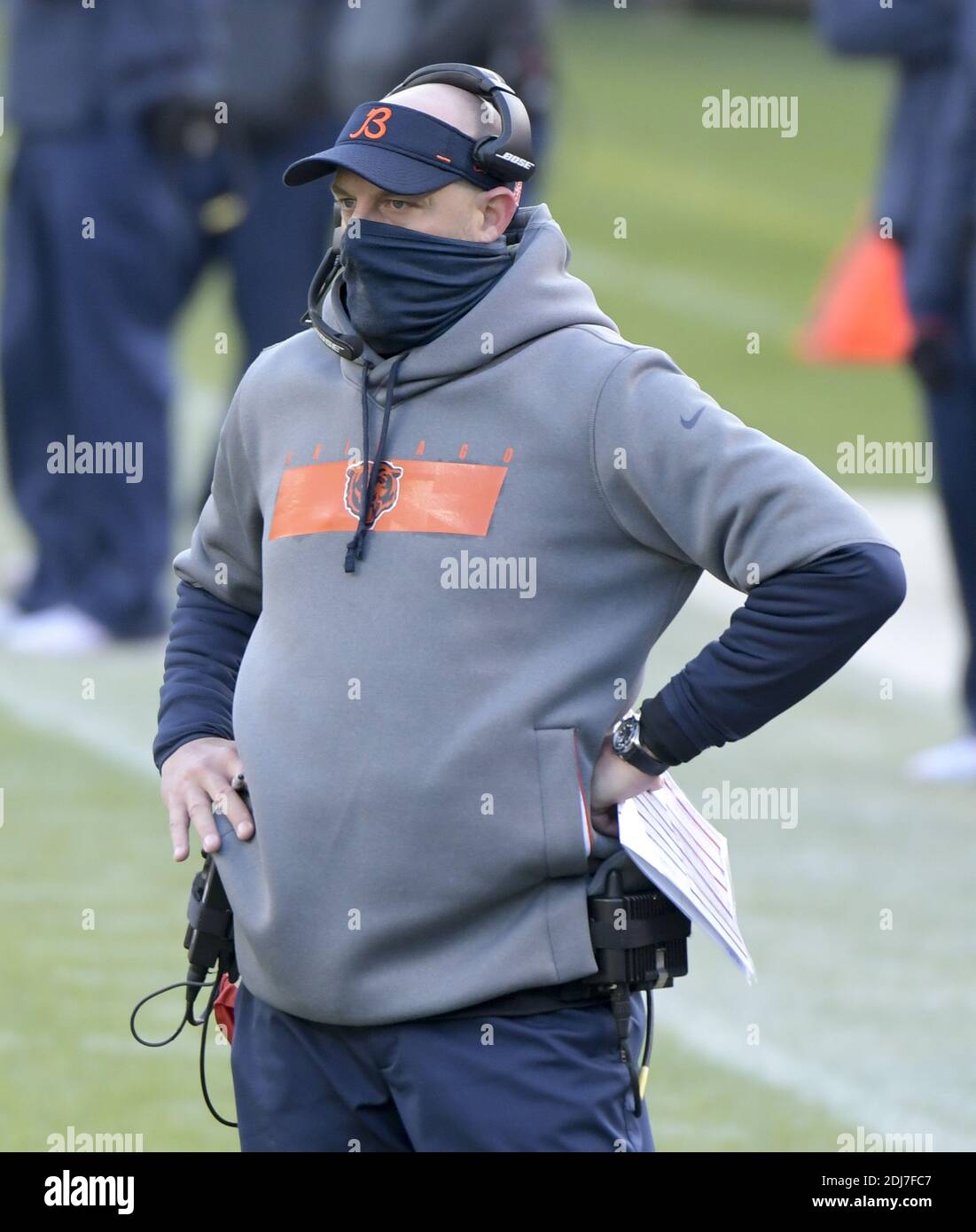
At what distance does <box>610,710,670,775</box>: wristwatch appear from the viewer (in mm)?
2852

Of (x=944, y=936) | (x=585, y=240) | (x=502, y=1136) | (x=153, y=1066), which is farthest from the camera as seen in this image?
(x=585, y=240)

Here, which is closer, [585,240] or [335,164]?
→ [335,164]

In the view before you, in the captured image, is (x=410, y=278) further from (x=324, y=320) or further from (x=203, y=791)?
(x=203, y=791)

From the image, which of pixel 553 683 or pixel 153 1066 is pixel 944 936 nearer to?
pixel 153 1066

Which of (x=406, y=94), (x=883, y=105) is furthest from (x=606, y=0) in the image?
(x=406, y=94)

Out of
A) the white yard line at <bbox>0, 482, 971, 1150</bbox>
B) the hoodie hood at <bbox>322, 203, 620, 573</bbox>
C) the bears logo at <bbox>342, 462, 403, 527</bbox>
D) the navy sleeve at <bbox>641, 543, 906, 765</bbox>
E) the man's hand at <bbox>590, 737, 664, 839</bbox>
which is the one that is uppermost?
the hoodie hood at <bbox>322, 203, 620, 573</bbox>

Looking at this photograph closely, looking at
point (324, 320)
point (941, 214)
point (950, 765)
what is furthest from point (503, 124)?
point (950, 765)

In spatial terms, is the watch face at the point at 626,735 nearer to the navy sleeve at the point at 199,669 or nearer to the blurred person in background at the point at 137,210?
the navy sleeve at the point at 199,669

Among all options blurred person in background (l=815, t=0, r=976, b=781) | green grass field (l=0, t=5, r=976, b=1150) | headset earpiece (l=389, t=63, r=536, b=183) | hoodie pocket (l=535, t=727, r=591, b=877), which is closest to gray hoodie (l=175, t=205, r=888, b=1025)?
hoodie pocket (l=535, t=727, r=591, b=877)

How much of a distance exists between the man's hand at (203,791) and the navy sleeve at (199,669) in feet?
0.10

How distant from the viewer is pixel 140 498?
8195 millimetres

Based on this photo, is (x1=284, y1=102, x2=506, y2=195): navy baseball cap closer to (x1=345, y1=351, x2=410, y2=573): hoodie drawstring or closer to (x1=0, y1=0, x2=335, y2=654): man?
(x1=345, y1=351, x2=410, y2=573): hoodie drawstring

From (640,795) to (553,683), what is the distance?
0.21 metres

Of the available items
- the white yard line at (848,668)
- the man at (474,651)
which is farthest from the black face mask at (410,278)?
the white yard line at (848,668)
